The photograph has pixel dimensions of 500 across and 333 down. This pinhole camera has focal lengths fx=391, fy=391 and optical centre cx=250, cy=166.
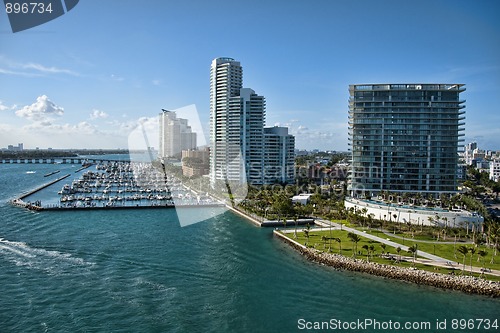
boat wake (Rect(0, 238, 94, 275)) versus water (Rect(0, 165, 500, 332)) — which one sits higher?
boat wake (Rect(0, 238, 94, 275))

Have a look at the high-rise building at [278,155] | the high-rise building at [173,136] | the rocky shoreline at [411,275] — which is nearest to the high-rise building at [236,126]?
the high-rise building at [278,155]

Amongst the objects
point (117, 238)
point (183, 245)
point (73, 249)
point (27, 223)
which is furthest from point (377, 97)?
point (27, 223)

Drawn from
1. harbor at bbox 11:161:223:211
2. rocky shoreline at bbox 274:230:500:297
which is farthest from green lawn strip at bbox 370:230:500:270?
harbor at bbox 11:161:223:211

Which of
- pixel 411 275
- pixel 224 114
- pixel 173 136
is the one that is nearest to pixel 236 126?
pixel 224 114

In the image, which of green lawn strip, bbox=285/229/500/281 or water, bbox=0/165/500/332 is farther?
green lawn strip, bbox=285/229/500/281

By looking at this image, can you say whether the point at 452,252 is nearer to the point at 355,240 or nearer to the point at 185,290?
the point at 355,240

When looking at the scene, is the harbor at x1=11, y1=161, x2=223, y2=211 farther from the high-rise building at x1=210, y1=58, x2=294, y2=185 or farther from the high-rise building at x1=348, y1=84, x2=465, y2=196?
the high-rise building at x1=348, y1=84, x2=465, y2=196

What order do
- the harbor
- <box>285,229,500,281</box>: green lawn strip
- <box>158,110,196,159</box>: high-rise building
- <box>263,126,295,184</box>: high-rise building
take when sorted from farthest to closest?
<box>158,110,196,159</box>: high-rise building
<box>263,126,295,184</box>: high-rise building
the harbor
<box>285,229,500,281</box>: green lawn strip
